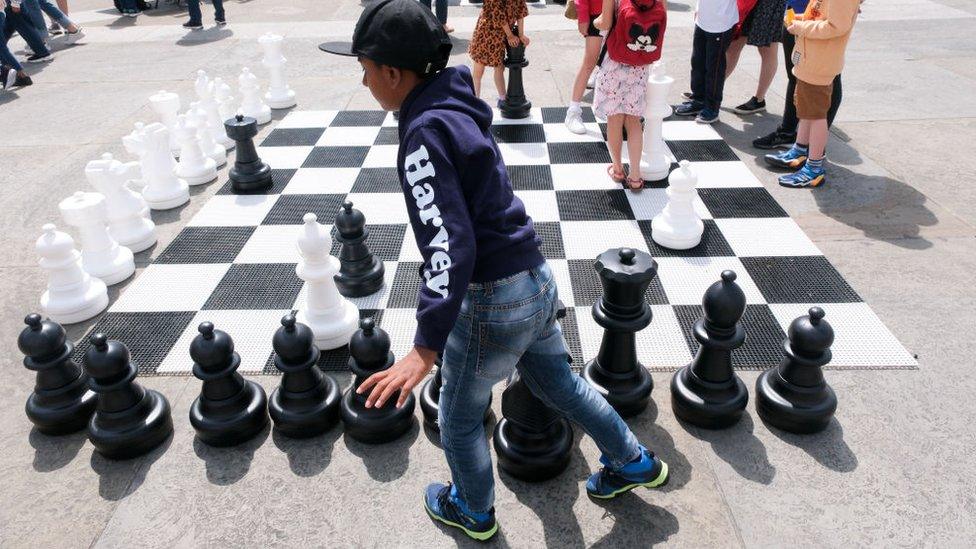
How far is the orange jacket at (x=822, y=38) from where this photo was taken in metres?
3.01

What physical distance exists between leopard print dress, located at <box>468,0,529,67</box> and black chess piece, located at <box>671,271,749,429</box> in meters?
2.78

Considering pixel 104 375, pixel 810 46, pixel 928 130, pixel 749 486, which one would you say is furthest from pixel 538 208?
pixel 928 130

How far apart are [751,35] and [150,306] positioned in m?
3.71

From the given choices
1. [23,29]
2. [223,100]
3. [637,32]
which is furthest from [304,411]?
[23,29]

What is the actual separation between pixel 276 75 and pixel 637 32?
8.84 ft

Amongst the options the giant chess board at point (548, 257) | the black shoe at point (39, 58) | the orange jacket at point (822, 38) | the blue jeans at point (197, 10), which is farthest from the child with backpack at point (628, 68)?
the black shoe at point (39, 58)

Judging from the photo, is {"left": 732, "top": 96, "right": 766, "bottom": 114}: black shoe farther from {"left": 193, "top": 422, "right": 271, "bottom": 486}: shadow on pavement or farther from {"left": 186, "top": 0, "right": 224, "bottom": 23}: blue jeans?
{"left": 186, "top": 0, "right": 224, "bottom": 23}: blue jeans

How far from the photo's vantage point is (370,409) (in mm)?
1905

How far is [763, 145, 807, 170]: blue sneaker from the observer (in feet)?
11.5

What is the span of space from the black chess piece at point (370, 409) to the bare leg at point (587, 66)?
261 centimetres

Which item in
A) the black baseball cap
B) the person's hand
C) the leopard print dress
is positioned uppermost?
the black baseball cap

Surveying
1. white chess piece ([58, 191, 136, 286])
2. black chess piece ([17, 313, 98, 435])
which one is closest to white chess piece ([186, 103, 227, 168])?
white chess piece ([58, 191, 136, 286])

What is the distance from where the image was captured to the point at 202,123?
372cm

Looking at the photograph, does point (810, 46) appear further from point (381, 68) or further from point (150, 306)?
point (150, 306)
